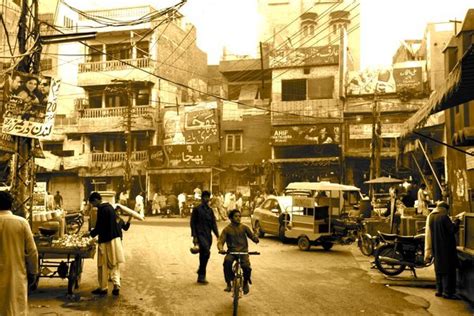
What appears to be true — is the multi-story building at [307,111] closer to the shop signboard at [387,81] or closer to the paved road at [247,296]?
the shop signboard at [387,81]

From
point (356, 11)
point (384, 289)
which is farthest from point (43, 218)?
point (356, 11)

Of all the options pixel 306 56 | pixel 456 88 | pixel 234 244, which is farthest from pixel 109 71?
pixel 456 88

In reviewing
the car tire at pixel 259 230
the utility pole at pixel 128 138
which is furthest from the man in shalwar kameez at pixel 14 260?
the utility pole at pixel 128 138

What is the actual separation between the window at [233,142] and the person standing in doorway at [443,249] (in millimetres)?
27588

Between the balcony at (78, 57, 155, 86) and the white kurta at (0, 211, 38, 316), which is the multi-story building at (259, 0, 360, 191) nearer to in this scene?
the balcony at (78, 57, 155, 86)

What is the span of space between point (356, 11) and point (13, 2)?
28.2 m

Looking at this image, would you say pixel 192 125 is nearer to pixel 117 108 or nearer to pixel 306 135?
pixel 117 108

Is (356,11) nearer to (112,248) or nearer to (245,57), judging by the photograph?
(245,57)

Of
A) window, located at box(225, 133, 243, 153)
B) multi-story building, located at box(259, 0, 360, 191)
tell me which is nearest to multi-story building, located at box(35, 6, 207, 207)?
window, located at box(225, 133, 243, 153)

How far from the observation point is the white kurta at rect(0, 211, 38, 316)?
547cm

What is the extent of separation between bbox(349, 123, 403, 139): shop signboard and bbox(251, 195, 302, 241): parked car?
1482 centimetres

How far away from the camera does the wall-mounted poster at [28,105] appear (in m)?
9.77

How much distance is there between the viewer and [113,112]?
39062 millimetres

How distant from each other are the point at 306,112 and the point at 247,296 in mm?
26758
